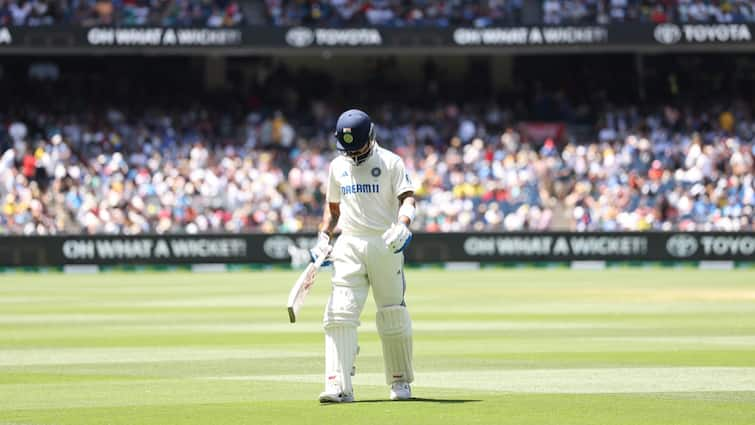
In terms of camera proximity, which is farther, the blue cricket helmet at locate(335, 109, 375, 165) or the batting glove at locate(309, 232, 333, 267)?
the batting glove at locate(309, 232, 333, 267)

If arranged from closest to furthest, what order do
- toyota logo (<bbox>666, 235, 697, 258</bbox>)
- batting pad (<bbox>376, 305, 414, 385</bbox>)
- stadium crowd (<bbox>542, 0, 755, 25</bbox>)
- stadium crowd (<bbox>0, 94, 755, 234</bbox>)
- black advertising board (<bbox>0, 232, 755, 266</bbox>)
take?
batting pad (<bbox>376, 305, 414, 385</bbox>), black advertising board (<bbox>0, 232, 755, 266</bbox>), toyota logo (<bbox>666, 235, 697, 258</bbox>), stadium crowd (<bbox>0, 94, 755, 234</bbox>), stadium crowd (<bbox>542, 0, 755, 25</bbox>)

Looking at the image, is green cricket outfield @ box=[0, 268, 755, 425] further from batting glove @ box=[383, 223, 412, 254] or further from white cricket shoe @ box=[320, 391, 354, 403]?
batting glove @ box=[383, 223, 412, 254]

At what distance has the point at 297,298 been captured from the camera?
29.6 ft

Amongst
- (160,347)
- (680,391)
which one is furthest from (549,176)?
(680,391)

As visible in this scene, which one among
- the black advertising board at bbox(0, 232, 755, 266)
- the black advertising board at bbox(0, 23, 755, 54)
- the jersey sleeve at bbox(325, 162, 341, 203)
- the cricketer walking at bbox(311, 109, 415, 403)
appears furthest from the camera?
the black advertising board at bbox(0, 23, 755, 54)

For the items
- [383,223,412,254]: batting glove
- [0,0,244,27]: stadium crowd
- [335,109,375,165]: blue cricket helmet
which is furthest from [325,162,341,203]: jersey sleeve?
[0,0,244,27]: stadium crowd

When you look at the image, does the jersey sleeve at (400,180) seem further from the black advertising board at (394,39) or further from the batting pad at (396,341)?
the black advertising board at (394,39)

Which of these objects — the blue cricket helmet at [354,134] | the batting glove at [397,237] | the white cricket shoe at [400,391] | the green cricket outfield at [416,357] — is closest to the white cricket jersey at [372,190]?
the blue cricket helmet at [354,134]

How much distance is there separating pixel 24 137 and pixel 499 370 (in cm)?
2670

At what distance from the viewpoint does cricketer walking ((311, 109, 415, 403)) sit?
867 centimetres

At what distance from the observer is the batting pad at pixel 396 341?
8867 mm

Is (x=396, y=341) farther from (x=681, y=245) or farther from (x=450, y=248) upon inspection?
(x=681, y=245)

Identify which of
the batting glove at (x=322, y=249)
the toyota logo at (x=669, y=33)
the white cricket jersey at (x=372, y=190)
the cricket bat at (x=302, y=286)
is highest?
the toyota logo at (x=669, y=33)

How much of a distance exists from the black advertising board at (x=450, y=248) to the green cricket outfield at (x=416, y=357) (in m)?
7.37
